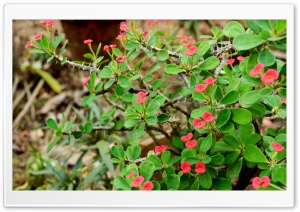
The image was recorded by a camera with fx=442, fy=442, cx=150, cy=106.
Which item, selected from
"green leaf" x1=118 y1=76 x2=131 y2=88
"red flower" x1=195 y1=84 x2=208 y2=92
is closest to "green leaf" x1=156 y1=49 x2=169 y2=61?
"green leaf" x1=118 y1=76 x2=131 y2=88

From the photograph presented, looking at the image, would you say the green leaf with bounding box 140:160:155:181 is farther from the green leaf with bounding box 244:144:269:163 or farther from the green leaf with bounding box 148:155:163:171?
the green leaf with bounding box 244:144:269:163

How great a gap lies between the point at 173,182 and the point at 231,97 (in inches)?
11.7

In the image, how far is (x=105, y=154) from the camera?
1.78 m

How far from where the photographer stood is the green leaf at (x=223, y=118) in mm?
1154

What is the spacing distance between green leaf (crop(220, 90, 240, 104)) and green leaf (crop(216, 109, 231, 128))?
0.02 m

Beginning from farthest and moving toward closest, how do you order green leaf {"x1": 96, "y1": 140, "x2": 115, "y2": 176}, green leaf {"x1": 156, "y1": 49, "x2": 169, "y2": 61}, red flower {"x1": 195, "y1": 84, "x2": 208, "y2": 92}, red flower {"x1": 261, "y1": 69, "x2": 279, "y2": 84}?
green leaf {"x1": 96, "y1": 140, "x2": 115, "y2": 176}, green leaf {"x1": 156, "y1": 49, "x2": 169, "y2": 61}, red flower {"x1": 195, "y1": 84, "x2": 208, "y2": 92}, red flower {"x1": 261, "y1": 69, "x2": 279, "y2": 84}

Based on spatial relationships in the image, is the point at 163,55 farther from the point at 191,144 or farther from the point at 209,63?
the point at 191,144

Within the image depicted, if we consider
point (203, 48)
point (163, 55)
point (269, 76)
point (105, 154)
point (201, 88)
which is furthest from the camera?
point (105, 154)

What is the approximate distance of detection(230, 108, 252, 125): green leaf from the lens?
3.75 ft

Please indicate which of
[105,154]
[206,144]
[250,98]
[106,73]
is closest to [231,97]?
[250,98]

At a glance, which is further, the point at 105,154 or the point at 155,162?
the point at 105,154
